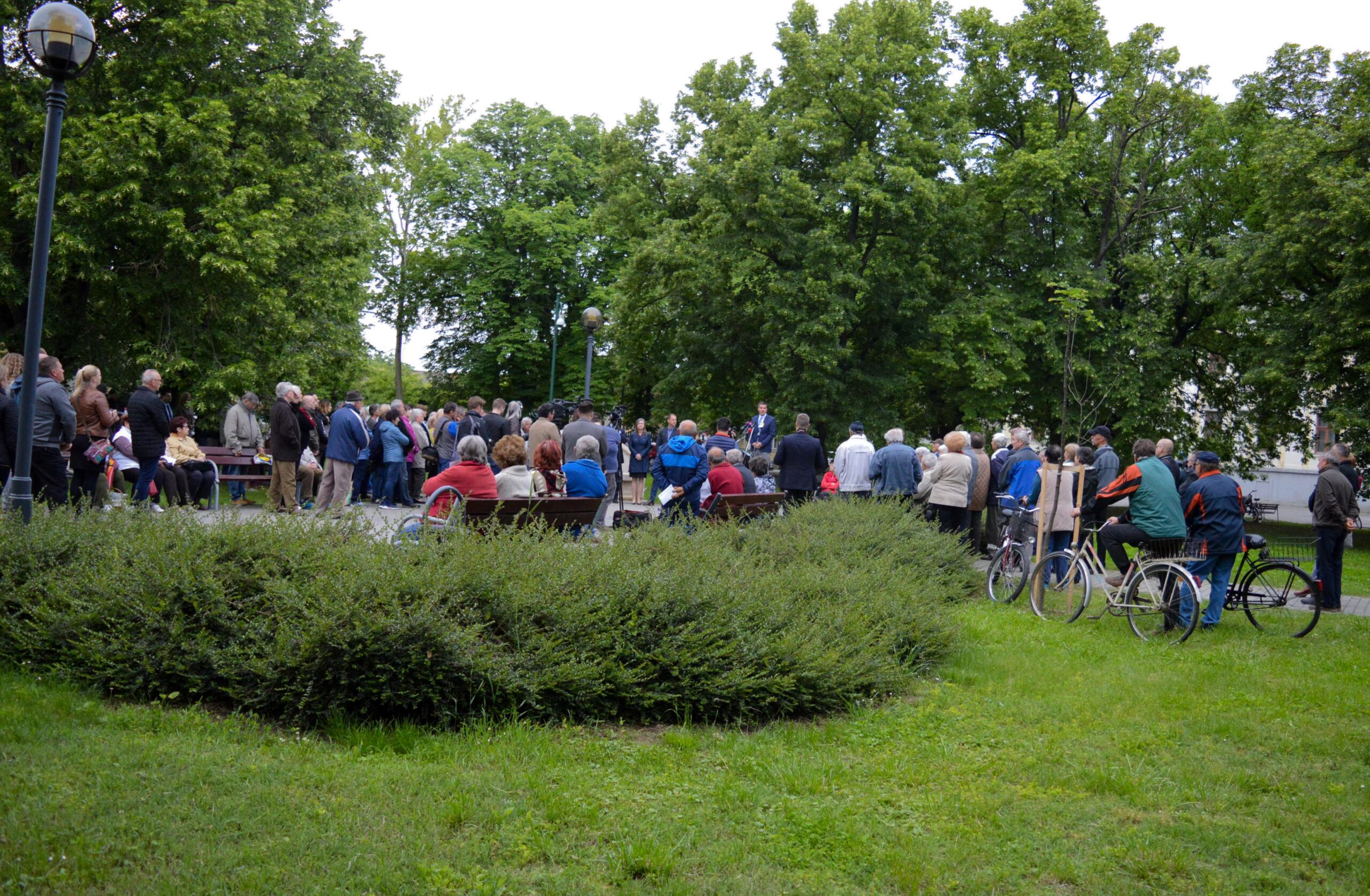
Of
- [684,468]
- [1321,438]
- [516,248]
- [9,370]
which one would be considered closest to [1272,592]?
[684,468]

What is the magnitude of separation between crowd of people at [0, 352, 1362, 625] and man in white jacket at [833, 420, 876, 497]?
0.08ft

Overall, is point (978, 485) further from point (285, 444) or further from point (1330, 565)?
point (285, 444)

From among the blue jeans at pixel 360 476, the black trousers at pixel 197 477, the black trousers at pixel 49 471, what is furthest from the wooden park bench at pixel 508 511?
the blue jeans at pixel 360 476

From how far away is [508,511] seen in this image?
9.27m

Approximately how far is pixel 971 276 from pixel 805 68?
7739mm

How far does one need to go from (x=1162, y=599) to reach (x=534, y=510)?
5.89m

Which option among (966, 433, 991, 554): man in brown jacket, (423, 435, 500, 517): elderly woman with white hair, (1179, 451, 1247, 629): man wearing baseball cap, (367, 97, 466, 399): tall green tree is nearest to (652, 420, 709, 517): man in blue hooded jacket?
(966, 433, 991, 554): man in brown jacket

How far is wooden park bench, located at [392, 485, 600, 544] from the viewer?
839 cm

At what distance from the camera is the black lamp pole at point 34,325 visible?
26.3ft

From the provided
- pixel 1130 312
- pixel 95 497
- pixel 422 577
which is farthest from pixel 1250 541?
pixel 1130 312

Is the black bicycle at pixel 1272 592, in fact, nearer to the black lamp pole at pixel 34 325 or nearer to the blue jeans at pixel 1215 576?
the blue jeans at pixel 1215 576

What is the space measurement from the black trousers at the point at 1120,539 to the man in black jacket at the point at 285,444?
→ 410 inches

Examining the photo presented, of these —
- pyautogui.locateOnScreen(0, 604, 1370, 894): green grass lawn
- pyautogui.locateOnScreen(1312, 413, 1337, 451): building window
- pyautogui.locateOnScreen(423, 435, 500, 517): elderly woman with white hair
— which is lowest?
pyautogui.locateOnScreen(0, 604, 1370, 894): green grass lawn

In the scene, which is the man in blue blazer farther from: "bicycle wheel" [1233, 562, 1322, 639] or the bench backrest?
the bench backrest
